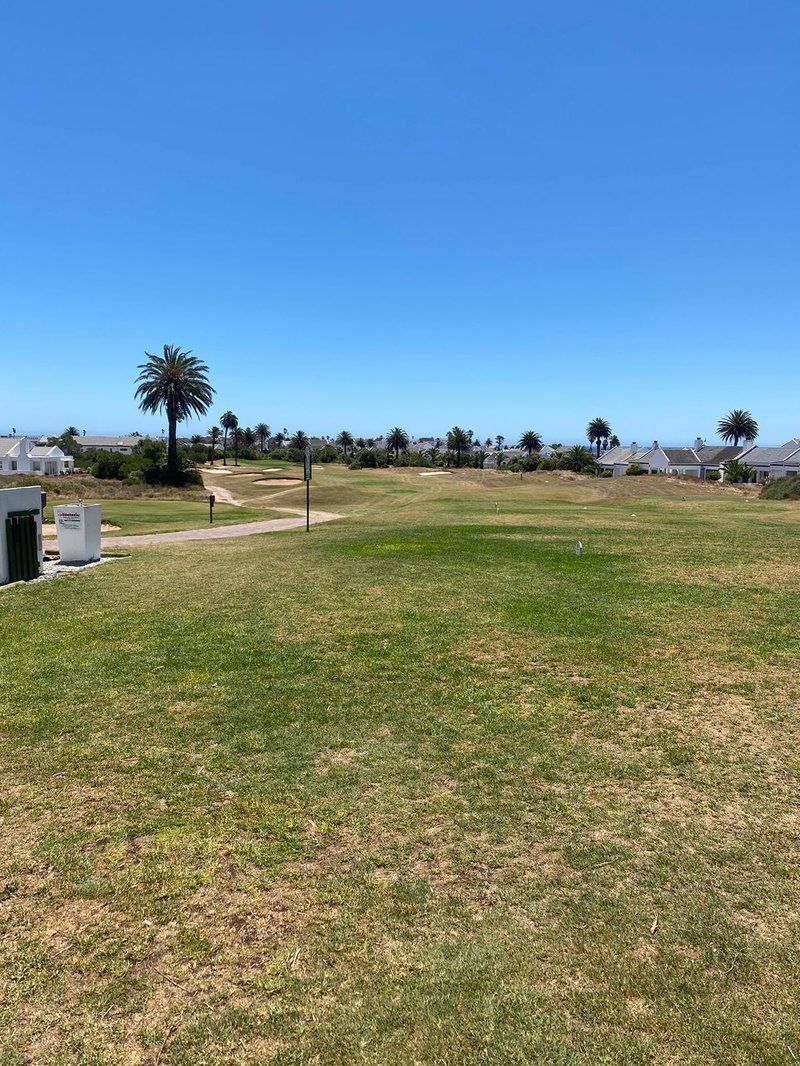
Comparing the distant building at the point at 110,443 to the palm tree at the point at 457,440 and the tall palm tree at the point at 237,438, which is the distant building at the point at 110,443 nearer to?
the tall palm tree at the point at 237,438

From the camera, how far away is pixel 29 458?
289 ft

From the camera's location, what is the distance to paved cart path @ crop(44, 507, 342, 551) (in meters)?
23.4

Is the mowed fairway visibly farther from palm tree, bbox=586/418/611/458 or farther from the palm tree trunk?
palm tree, bbox=586/418/611/458

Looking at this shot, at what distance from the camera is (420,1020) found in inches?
131

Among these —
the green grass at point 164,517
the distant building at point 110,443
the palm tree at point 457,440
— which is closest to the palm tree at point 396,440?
the palm tree at point 457,440

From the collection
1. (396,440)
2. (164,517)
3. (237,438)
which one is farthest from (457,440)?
(164,517)

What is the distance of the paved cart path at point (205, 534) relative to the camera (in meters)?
23.4

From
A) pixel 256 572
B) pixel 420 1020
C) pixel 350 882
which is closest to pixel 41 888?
pixel 350 882

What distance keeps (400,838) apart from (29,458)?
10057 centimetres

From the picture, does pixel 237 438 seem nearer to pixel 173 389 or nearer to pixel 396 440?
pixel 396 440

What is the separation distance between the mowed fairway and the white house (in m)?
90.0

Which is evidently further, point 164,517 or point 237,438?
point 237,438

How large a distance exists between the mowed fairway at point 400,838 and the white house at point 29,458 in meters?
90.0

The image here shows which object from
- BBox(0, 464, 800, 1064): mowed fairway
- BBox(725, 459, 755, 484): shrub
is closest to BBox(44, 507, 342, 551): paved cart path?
BBox(0, 464, 800, 1064): mowed fairway
